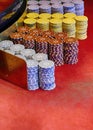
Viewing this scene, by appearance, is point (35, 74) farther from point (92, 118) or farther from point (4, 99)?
point (92, 118)

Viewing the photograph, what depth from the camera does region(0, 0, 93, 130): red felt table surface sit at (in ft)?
9.80

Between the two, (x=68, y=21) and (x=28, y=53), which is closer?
(x=28, y=53)

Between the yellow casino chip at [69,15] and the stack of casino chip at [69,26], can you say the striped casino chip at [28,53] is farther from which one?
the yellow casino chip at [69,15]

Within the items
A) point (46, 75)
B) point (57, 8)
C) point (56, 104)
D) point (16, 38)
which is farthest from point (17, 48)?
point (57, 8)

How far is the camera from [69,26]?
14.4 feet

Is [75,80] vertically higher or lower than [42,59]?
lower

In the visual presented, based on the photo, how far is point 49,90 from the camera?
351 cm

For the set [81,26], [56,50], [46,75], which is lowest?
[46,75]

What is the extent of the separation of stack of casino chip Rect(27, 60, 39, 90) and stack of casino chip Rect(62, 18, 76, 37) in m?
1.09

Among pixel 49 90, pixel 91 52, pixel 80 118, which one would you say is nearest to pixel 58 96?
pixel 49 90

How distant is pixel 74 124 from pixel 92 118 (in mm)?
197

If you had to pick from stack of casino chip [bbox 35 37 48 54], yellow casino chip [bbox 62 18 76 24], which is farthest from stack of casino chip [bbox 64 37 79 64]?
yellow casino chip [bbox 62 18 76 24]

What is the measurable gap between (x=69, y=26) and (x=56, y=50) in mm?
649

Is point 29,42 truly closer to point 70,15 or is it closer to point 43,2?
point 70,15
